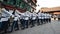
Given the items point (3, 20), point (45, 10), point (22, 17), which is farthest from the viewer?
point (45, 10)

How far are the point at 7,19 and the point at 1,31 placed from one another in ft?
3.58

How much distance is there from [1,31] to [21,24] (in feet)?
12.3

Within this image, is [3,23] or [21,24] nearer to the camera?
[3,23]

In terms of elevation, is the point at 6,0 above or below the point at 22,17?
above

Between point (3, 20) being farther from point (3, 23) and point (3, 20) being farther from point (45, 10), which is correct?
point (45, 10)

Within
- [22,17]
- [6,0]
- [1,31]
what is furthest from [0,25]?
[6,0]

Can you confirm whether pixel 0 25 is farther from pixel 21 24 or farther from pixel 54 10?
pixel 54 10

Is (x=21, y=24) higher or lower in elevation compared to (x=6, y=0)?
lower

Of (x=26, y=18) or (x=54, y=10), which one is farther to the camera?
(x=54, y=10)

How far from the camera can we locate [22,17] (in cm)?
1288

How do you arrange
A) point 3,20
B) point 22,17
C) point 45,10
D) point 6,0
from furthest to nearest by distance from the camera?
point 45,10 → point 6,0 → point 22,17 → point 3,20

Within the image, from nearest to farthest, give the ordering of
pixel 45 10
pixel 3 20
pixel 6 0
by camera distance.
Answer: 1. pixel 3 20
2. pixel 6 0
3. pixel 45 10

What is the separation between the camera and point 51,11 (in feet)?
250

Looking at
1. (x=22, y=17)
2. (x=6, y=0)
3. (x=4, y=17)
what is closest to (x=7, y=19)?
(x=4, y=17)
